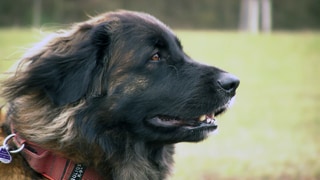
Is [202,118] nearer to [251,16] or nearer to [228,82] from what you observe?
[228,82]

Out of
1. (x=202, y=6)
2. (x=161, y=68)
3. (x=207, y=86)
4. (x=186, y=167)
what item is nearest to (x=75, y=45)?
(x=161, y=68)

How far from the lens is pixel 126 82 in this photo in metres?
3.34

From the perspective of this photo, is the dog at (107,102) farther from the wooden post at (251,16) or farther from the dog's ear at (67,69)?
the wooden post at (251,16)

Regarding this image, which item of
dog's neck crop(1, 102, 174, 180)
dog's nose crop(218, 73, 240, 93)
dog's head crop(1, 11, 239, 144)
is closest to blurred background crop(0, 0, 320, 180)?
dog's neck crop(1, 102, 174, 180)

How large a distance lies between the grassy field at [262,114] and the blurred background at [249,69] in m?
0.01

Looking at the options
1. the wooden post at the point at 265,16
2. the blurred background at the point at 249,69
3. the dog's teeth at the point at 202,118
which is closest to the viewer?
the dog's teeth at the point at 202,118

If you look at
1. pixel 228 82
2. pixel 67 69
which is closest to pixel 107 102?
pixel 67 69

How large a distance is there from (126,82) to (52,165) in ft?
2.34

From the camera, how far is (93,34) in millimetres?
→ 3369

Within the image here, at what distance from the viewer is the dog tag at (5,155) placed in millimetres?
3037

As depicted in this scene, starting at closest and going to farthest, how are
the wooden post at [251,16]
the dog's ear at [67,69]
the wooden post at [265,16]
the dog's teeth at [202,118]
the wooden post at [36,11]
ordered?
1. the dog's ear at [67,69]
2. the dog's teeth at [202,118]
3. the wooden post at [251,16]
4. the wooden post at [265,16]
5. the wooden post at [36,11]

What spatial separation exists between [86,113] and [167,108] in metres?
0.54

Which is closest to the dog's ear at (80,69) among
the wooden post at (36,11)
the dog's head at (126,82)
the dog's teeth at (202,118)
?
the dog's head at (126,82)

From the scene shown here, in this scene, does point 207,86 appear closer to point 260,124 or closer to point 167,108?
point 167,108
